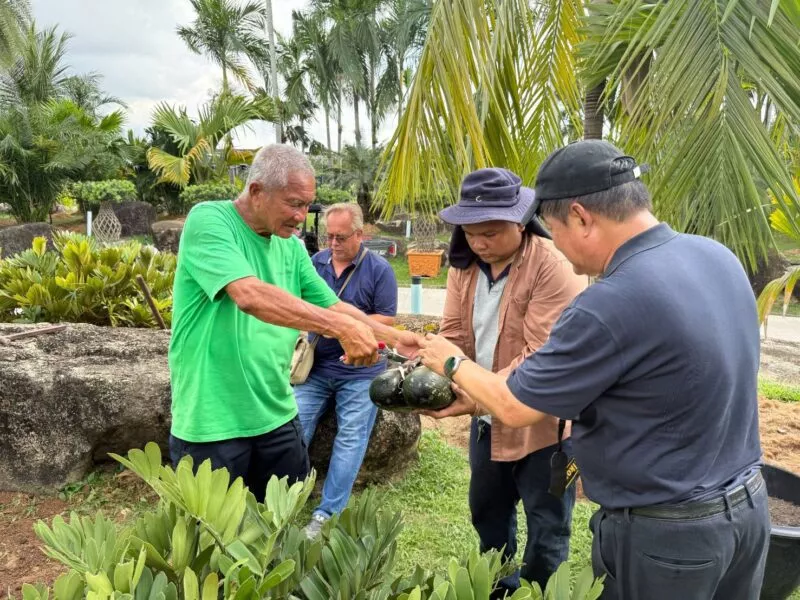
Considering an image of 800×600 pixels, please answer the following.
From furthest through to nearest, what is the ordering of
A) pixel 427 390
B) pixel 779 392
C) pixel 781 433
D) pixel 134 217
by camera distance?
pixel 134 217, pixel 779 392, pixel 781 433, pixel 427 390

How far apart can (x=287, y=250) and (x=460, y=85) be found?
4.68ft

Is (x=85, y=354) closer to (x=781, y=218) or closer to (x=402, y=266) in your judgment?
(x=781, y=218)

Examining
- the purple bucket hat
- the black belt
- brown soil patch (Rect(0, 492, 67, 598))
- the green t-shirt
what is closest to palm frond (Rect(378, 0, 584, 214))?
the purple bucket hat

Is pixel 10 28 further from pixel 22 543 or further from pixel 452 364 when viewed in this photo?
pixel 452 364

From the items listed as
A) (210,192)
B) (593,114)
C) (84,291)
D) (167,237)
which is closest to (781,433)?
(593,114)

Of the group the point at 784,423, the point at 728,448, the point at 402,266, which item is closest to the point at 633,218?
the point at 728,448

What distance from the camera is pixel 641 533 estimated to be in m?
1.67

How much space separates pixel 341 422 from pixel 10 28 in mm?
26615

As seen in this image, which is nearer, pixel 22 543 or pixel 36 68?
pixel 22 543

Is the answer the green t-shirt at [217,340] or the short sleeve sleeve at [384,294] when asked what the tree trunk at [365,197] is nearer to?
the short sleeve sleeve at [384,294]

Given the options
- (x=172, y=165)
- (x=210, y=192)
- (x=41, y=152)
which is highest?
(x=41, y=152)

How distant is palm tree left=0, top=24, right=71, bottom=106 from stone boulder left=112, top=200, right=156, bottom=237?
7559 mm

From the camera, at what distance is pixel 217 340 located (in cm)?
240

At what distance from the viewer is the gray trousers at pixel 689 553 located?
5.33 feet
